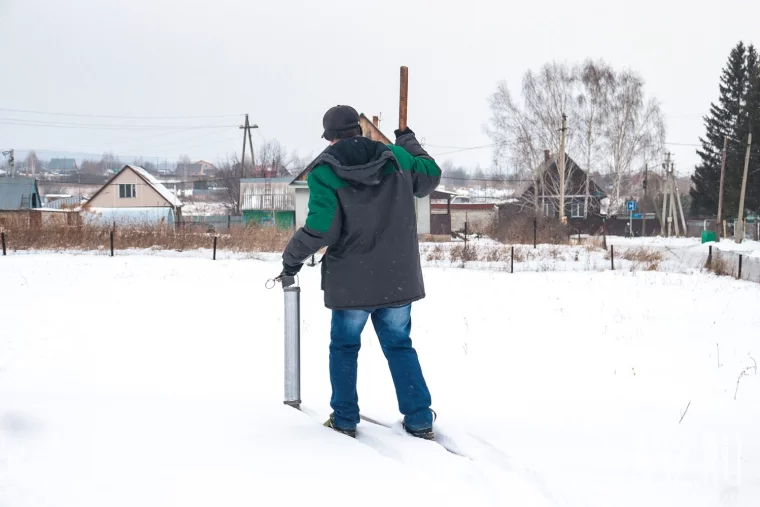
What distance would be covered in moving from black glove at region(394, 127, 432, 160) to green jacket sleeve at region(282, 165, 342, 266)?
554 mm

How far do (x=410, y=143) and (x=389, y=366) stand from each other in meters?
1.14

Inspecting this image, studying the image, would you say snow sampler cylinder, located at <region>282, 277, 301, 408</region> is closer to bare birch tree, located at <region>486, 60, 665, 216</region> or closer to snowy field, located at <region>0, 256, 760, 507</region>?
snowy field, located at <region>0, 256, 760, 507</region>

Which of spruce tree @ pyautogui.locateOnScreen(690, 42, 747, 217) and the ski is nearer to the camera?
the ski

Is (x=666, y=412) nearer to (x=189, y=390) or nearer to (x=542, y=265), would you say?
(x=189, y=390)

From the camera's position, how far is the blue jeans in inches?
132

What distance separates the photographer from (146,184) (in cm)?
5634

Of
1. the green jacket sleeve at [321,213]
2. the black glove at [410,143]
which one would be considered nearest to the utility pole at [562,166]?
the black glove at [410,143]

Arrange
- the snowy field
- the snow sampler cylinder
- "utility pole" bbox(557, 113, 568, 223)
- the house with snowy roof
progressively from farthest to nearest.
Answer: the house with snowy roof
"utility pole" bbox(557, 113, 568, 223)
the snow sampler cylinder
the snowy field

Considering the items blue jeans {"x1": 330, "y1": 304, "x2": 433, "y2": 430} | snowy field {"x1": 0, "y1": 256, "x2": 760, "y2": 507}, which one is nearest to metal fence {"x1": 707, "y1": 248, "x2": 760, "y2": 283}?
snowy field {"x1": 0, "y1": 256, "x2": 760, "y2": 507}

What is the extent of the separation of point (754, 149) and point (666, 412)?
48.7 meters

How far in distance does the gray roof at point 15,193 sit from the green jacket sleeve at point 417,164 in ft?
175

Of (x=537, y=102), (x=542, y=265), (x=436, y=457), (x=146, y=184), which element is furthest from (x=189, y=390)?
(x=146, y=184)

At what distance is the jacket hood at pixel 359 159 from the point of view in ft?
10.4

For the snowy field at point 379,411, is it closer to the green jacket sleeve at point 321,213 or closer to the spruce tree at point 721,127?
the green jacket sleeve at point 321,213
